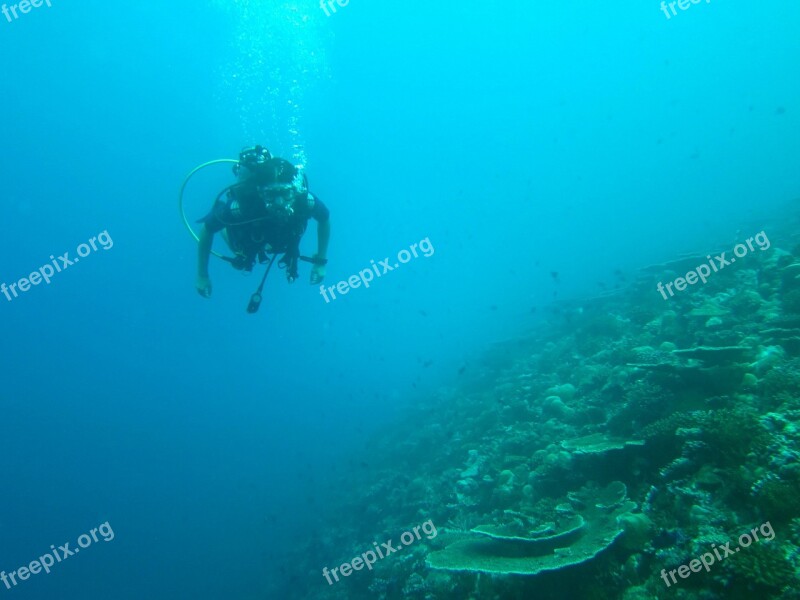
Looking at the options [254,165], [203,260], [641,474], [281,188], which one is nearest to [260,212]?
[281,188]

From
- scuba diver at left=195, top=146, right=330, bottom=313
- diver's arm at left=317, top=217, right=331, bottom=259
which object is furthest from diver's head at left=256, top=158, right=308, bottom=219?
diver's arm at left=317, top=217, right=331, bottom=259

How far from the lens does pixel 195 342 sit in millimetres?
137750

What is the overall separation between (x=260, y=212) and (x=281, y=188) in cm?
50

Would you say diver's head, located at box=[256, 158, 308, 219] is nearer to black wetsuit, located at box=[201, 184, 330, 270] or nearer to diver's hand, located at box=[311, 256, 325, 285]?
black wetsuit, located at box=[201, 184, 330, 270]

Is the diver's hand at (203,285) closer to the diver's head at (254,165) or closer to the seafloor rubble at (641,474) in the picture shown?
the diver's head at (254,165)

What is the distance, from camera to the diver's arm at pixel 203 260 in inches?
289

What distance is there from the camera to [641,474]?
16.1 feet

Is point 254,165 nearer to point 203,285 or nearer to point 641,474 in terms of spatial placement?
point 203,285

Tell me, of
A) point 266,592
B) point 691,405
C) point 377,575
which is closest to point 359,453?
point 266,592

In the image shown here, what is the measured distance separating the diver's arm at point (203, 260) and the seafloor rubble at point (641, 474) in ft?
18.6

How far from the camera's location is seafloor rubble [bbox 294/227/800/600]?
3632 millimetres

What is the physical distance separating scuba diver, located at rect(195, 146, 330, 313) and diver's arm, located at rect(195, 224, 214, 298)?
2cm

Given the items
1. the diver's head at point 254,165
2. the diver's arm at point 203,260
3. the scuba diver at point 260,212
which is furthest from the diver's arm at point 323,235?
the diver's arm at point 203,260

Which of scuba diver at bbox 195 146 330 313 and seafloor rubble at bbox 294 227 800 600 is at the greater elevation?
scuba diver at bbox 195 146 330 313
